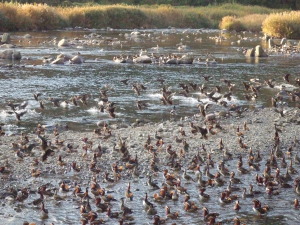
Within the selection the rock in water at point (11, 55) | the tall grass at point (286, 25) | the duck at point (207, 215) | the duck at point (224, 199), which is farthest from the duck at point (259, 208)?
the tall grass at point (286, 25)

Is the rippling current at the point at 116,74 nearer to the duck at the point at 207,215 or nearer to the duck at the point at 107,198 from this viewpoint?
the duck at the point at 107,198

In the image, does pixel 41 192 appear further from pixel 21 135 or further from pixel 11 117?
pixel 11 117

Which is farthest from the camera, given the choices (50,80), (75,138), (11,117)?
(50,80)

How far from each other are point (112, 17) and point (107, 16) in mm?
554

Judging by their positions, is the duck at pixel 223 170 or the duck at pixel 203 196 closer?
the duck at pixel 203 196

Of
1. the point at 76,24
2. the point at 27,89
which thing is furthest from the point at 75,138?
the point at 76,24

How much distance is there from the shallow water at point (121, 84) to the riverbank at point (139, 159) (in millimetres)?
50

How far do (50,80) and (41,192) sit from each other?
13.7 m

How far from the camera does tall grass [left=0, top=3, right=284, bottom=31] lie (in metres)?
46.8

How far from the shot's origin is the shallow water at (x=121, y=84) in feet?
33.2

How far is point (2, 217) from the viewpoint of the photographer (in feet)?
31.3

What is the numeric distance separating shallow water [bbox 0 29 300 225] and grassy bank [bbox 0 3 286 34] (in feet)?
19.0

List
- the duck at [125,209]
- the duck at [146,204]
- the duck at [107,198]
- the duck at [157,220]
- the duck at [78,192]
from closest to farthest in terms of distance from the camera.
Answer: the duck at [157,220], the duck at [125,209], the duck at [146,204], the duck at [107,198], the duck at [78,192]

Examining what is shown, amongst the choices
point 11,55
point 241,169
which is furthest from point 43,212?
point 11,55
